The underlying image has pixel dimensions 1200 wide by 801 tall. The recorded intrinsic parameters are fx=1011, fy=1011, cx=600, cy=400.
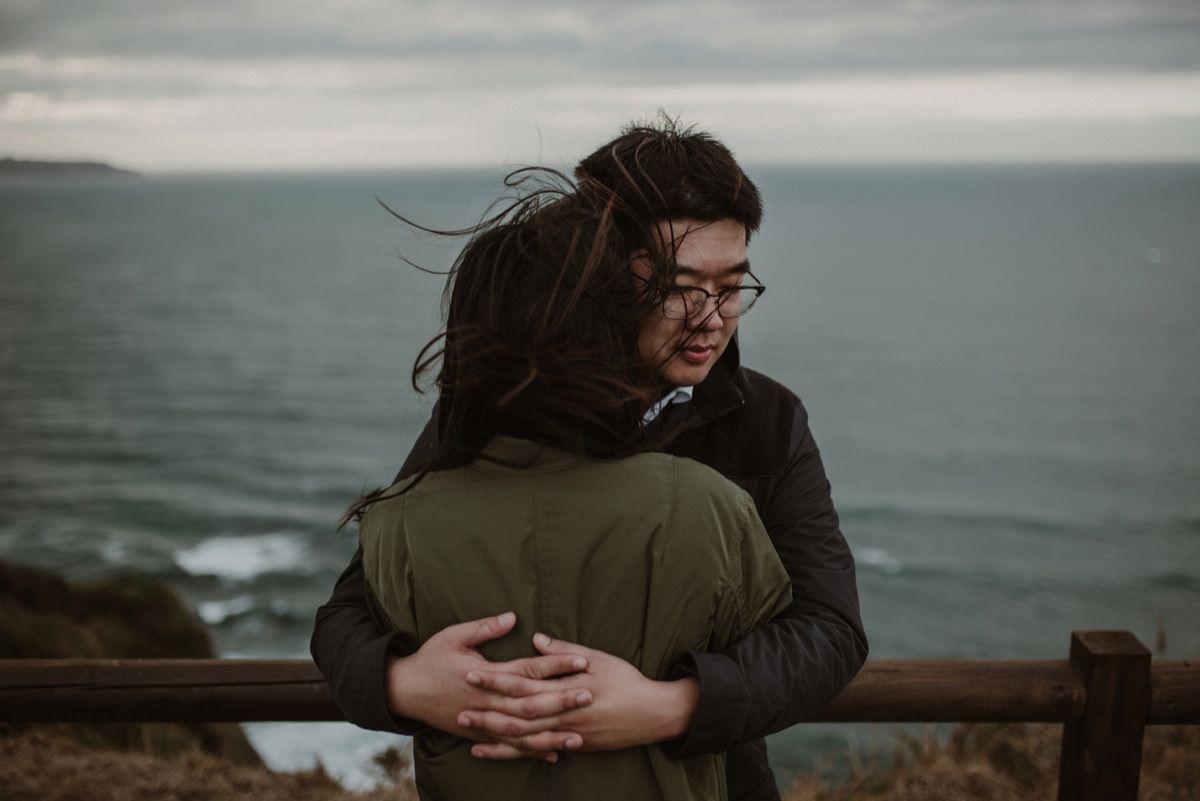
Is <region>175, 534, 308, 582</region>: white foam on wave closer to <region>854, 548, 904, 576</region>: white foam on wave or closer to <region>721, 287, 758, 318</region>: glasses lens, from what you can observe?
<region>854, 548, 904, 576</region>: white foam on wave

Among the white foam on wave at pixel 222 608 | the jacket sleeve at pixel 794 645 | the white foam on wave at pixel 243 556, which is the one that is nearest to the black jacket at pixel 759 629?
the jacket sleeve at pixel 794 645

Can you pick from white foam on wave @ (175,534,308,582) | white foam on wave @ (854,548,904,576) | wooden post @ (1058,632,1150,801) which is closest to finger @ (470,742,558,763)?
wooden post @ (1058,632,1150,801)

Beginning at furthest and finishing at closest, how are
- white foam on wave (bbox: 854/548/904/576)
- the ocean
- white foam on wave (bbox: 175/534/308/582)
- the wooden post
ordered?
1. white foam on wave (bbox: 854/548/904/576)
2. white foam on wave (bbox: 175/534/308/582)
3. the ocean
4. the wooden post

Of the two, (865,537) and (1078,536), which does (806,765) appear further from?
(1078,536)

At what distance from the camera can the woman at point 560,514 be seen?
1.41 meters

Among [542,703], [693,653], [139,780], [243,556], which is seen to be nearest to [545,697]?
[542,703]

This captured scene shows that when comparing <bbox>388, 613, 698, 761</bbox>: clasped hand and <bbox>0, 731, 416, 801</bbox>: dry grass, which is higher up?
<bbox>388, 613, 698, 761</bbox>: clasped hand

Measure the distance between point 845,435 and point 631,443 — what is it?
4206cm

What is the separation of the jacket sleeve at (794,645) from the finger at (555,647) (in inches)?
7.2

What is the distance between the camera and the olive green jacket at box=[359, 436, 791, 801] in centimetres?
140

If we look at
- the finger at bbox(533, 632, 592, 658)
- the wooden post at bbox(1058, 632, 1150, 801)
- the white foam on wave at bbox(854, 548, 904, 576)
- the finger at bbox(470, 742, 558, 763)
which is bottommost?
the white foam on wave at bbox(854, 548, 904, 576)

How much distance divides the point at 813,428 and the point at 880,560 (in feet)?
39.4

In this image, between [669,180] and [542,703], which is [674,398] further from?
Answer: [542,703]

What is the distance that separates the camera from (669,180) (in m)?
1.99
